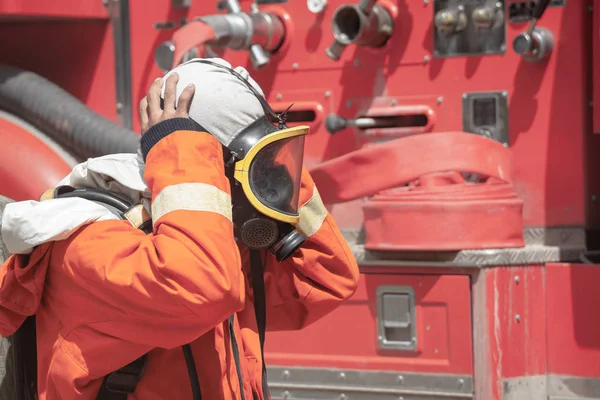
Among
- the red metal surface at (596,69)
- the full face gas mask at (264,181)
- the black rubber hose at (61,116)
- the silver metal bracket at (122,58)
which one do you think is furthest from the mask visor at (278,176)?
the silver metal bracket at (122,58)

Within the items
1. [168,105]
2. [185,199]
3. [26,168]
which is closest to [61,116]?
[26,168]

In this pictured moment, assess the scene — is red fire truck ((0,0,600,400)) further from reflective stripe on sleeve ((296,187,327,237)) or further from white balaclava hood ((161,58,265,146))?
white balaclava hood ((161,58,265,146))

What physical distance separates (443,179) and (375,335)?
486mm

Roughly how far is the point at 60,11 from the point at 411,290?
5.25 feet

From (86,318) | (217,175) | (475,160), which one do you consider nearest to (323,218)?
(217,175)

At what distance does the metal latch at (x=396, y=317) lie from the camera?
9.37 feet

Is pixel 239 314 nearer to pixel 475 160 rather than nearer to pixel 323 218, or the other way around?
pixel 323 218

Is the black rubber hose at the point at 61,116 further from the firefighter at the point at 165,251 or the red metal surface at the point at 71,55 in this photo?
the firefighter at the point at 165,251

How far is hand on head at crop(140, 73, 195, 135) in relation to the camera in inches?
72.0

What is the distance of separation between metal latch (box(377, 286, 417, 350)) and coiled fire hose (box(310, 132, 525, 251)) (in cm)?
13

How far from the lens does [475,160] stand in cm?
285

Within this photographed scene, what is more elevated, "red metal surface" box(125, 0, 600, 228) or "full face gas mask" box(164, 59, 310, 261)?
"full face gas mask" box(164, 59, 310, 261)

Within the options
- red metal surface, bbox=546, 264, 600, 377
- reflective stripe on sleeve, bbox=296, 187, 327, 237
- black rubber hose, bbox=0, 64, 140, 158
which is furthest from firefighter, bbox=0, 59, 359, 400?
black rubber hose, bbox=0, 64, 140, 158

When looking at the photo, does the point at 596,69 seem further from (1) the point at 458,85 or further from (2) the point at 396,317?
(2) the point at 396,317
